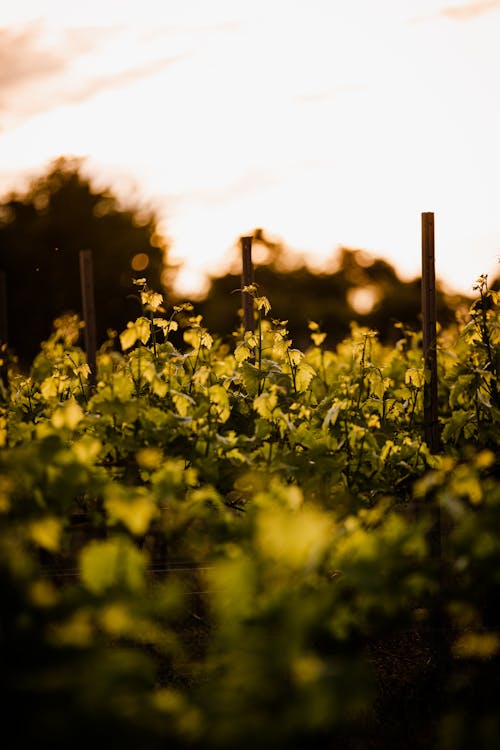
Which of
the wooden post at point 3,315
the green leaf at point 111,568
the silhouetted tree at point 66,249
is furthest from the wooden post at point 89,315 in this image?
the silhouetted tree at point 66,249

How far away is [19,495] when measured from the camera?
6.52 feet

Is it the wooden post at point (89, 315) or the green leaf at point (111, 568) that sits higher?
the wooden post at point (89, 315)

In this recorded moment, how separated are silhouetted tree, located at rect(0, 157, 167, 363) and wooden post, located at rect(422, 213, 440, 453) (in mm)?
24164

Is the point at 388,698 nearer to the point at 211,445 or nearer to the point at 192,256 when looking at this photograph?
the point at 211,445

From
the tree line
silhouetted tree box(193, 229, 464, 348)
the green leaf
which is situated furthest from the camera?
silhouetted tree box(193, 229, 464, 348)

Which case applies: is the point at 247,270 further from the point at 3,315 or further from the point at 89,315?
the point at 3,315

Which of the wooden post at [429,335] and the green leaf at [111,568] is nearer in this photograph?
the green leaf at [111,568]

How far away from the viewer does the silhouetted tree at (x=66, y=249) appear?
29.2 metres

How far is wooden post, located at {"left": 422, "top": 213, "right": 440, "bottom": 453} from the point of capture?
11.4ft

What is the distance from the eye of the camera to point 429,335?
3.51 m

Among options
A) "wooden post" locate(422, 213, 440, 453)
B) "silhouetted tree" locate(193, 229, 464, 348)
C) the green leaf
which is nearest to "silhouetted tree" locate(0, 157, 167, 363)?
"silhouetted tree" locate(193, 229, 464, 348)

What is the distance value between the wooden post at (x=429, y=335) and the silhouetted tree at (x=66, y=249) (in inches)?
951

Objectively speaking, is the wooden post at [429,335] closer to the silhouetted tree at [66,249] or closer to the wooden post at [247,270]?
the wooden post at [247,270]

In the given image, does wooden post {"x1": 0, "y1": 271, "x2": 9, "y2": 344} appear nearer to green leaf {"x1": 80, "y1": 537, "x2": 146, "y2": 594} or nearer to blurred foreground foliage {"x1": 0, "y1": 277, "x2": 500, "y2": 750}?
blurred foreground foliage {"x1": 0, "y1": 277, "x2": 500, "y2": 750}
